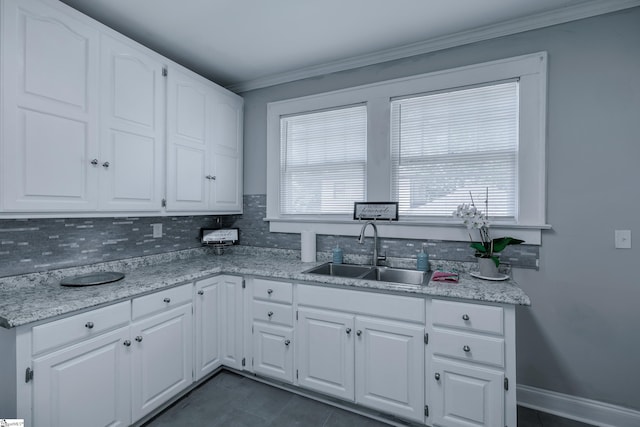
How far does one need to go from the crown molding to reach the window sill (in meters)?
1.35

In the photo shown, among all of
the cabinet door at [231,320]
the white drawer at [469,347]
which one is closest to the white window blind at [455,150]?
the white drawer at [469,347]

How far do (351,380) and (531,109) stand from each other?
2.20 m

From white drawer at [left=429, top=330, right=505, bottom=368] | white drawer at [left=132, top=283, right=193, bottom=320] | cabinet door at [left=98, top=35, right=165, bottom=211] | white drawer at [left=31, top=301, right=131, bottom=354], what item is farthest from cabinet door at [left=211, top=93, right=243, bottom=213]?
white drawer at [left=429, top=330, right=505, bottom=368]

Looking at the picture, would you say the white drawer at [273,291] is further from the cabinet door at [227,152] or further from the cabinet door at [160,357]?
the cabinet door at [227,152]

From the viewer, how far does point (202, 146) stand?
2.63 meters

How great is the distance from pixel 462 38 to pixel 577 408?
2648 millimetres

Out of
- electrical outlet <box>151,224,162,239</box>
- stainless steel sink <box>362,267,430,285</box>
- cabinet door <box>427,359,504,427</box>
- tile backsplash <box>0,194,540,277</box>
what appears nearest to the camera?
cabinet door <box>427,359,504,427</box>

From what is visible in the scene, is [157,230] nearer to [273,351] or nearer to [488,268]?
[273,351]

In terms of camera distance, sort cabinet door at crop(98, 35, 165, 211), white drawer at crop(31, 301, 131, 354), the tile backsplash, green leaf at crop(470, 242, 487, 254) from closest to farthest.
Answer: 1. white drawer at crop(31, 301, 131, 354)
2. the tile backsplash
3. cabinet door at crop(98, 35, 165, 211)
4. green leaf at crop(470, 242, 487, 254)

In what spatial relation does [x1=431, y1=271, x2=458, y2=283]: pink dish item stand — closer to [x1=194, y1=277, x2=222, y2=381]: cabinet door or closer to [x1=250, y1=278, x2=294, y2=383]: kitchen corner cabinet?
[x1=250, y1=278, x2=294, y2=383]: kitchen corner cabinet

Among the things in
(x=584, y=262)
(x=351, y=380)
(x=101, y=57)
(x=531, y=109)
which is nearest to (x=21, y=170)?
(x=101, y=57)

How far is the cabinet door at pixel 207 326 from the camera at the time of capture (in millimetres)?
2259

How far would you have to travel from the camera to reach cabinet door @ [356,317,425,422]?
183cm

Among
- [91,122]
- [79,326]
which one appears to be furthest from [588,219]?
[91,122]
